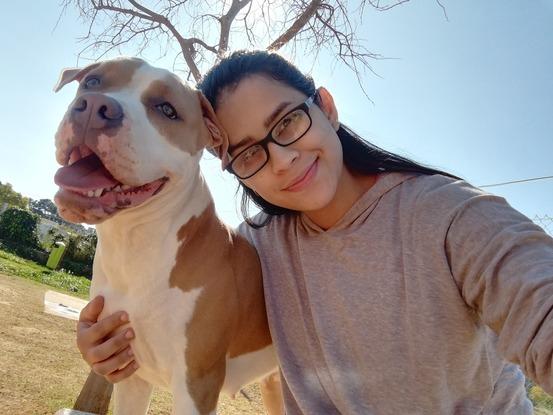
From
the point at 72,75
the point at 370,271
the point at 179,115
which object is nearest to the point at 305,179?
the point at 370,271

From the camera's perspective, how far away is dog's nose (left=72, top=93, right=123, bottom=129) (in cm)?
164

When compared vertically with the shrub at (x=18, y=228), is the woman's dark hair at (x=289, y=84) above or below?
above

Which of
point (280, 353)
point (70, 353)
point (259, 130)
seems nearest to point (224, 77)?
point (259, 130)

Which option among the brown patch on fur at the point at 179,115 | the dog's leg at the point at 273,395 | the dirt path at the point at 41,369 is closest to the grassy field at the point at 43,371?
the dirt path at the point at 41,369

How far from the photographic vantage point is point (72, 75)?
2.24 meters

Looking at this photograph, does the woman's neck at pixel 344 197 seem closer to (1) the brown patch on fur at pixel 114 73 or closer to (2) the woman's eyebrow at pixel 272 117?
(2) the woman's eyebrow at pixel 272 117

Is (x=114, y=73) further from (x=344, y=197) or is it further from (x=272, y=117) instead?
(x=344, y=197)

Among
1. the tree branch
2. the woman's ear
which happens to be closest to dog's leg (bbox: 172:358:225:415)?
the woman's ear

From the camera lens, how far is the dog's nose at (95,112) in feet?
5.37

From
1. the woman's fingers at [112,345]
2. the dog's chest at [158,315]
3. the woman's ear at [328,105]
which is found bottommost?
the woman's fingers at [112,345]

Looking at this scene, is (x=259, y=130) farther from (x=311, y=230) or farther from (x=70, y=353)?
(x=70, y=353)

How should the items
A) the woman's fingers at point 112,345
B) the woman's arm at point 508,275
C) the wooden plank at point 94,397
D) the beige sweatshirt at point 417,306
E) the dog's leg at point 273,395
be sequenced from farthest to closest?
the wooden plank at point 94,397
the dog's leg at point 273,395
the woman's fingers at point 112,345
the beige sweatshirt at point 417,306
the woman's arm at point 508,275

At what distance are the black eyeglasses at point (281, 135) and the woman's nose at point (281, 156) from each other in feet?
0.08

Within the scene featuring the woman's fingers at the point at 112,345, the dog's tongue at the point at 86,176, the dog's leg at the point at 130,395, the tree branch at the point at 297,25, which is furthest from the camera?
the tree branch at the point at 297,25
